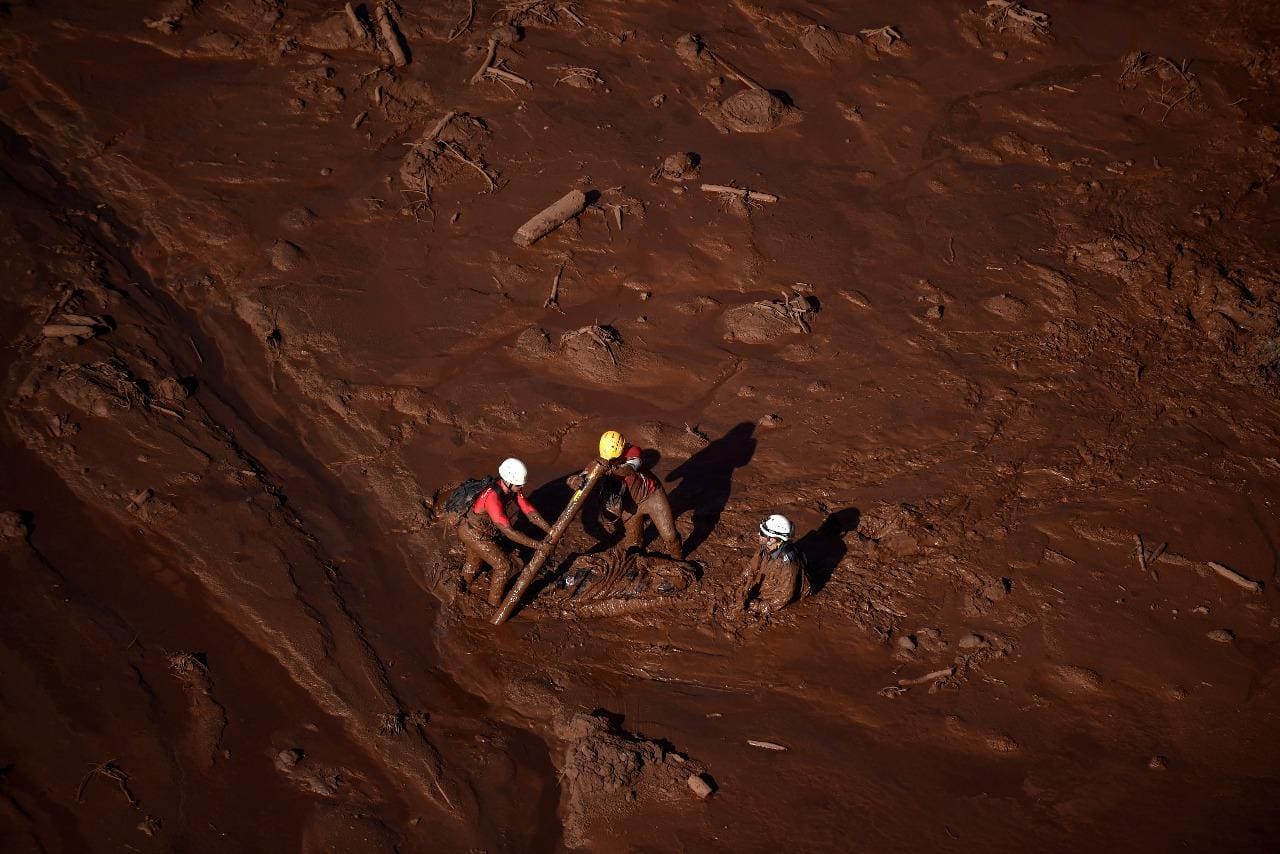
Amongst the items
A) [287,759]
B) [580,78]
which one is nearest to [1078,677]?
[287,759]

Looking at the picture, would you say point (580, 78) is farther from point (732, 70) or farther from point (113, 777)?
point (113, 777)

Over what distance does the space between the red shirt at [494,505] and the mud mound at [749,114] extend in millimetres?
6791

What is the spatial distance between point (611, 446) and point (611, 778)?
2422 mm

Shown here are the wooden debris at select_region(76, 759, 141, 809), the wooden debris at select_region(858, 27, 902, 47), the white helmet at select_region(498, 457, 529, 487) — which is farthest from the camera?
the wooden debris at select_region(858, 27, 902, 47)

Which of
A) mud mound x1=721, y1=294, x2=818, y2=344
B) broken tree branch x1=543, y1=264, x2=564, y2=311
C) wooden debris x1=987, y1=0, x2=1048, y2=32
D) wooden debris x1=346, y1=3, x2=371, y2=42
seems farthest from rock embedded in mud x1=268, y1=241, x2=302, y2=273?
wooden debris x1=987, y1=0, x2=1048, y2=32

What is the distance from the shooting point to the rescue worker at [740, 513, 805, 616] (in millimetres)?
6973

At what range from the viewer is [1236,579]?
7641mm

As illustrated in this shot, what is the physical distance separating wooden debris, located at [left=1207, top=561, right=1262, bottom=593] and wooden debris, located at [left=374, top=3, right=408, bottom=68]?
1087 centimetres

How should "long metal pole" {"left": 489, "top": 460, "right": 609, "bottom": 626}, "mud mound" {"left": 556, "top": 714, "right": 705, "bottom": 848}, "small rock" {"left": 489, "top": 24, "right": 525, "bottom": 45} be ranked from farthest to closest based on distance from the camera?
"small rock" {"left": 489, "top": 24, "right": 525, "bottom": 45}
"long metal pole" {"left": 489, "top": 460, "right": 609, "bottom": 626}
"mud mound" {"left": 556, "top": 714, "right": 705, "bottom": 848}

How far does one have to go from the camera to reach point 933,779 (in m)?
6.46

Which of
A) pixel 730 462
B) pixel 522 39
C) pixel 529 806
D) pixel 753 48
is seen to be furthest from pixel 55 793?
pixel 753 48

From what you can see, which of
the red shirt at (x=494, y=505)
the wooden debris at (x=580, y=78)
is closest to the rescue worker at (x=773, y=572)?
the red shirt at (x=494, y=505)

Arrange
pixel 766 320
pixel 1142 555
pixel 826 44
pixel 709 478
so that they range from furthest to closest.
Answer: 1. pixel 826 44
2. pixel 766 320
3. pixel 709 478
4. pixel 1142 555

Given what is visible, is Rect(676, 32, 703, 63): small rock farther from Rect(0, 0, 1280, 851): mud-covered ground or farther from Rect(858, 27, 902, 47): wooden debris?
Rect(858, 27, 902, 47): wooden debris
